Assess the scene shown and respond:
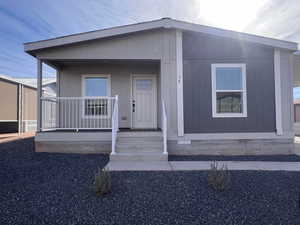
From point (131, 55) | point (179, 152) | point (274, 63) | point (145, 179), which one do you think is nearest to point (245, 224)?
point (145, 179)

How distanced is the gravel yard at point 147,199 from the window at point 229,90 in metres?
2.15

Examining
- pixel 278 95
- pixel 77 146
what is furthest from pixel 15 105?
pixel 278 95

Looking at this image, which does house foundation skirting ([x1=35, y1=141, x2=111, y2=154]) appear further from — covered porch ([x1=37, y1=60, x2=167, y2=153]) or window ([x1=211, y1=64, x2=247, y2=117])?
window ([x1=211, y1=64, x2=247, y2=117])

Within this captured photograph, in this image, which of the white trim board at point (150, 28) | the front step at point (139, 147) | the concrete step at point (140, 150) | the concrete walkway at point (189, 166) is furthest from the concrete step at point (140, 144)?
the white trim board at point (150, 28)

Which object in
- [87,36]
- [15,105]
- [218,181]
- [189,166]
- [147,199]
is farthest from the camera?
[15,105]

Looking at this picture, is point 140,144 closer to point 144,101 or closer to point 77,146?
point 77,146

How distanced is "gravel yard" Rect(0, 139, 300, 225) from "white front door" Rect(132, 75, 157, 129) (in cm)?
323

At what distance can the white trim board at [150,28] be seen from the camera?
478 cm

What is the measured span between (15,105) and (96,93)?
7.38 meters

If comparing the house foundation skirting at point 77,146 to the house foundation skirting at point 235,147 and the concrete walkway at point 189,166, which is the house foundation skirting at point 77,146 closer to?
the concrete walkway at point 189,166

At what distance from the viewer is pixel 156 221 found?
6.60ft

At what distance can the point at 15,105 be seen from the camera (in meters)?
10.3

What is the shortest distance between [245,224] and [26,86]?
44.7ft

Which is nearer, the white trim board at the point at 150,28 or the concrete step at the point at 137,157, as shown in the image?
the concrete step at the point at 137,157
